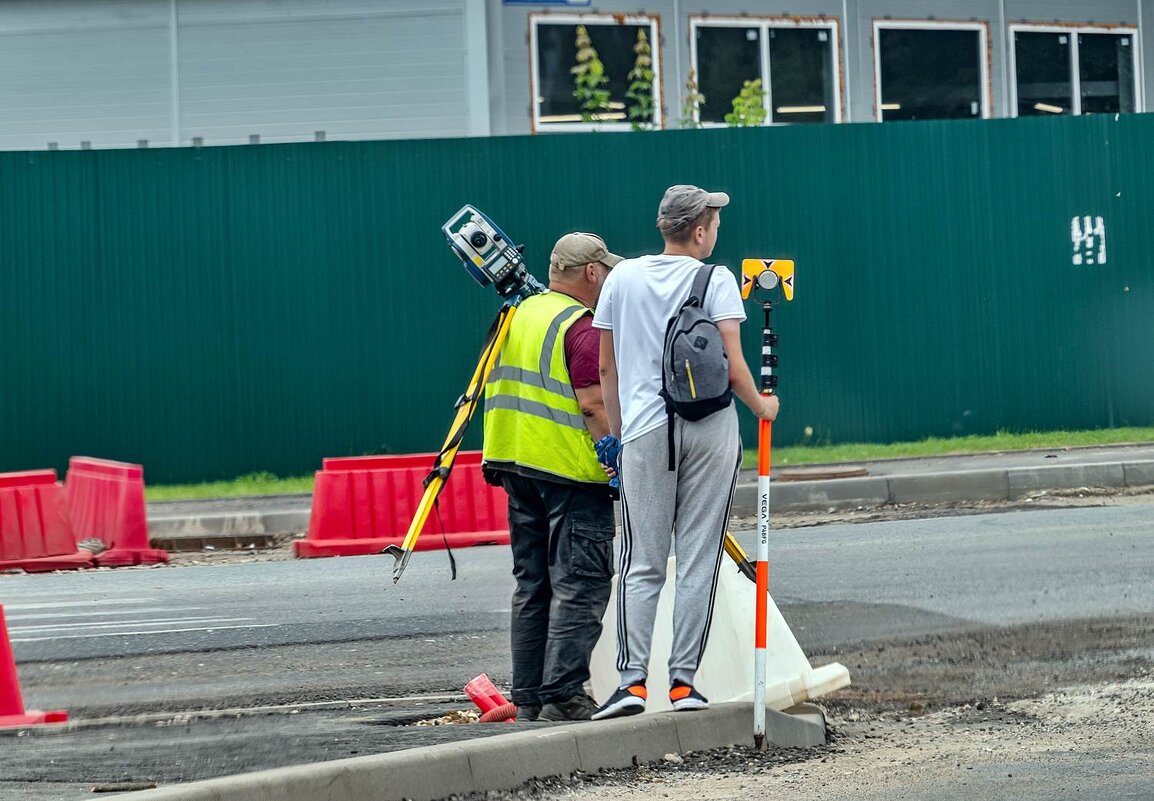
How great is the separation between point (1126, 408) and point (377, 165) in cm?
805

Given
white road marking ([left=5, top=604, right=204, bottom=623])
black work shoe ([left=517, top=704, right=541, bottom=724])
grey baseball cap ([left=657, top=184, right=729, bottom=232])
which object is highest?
grey baseball cap ([left=657, top=184, right=729, bottom=232])

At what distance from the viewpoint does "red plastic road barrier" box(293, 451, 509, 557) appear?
41.1 feet

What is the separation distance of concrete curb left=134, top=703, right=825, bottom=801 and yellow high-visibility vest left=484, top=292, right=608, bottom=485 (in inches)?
39.8

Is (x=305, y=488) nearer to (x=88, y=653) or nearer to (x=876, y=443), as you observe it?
(x=876, y=443)

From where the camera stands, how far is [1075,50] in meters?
23.9

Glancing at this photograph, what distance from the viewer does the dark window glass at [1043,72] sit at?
23.7 m

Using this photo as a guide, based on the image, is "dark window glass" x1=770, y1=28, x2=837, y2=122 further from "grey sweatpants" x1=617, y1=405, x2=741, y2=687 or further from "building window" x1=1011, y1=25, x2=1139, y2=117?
"grey sweatpants" x1=617, y1=405, x2=741, y2=687

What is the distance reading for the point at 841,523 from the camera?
42.0 feet

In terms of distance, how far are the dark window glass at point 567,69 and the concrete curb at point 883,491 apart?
28.8 ft

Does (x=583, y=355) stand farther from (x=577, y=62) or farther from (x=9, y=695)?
(x=577, y=62)

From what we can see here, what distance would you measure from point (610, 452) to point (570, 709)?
94 centimetres

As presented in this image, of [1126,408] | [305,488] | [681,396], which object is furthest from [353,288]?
[681,396]

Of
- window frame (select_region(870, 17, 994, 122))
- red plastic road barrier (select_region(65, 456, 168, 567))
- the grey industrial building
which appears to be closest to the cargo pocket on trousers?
red plastic road barrier (select_region(65, 456, 168, 567))

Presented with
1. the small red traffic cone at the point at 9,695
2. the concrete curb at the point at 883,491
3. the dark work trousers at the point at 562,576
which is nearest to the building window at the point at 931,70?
the concrete curb at the point at 883,491
